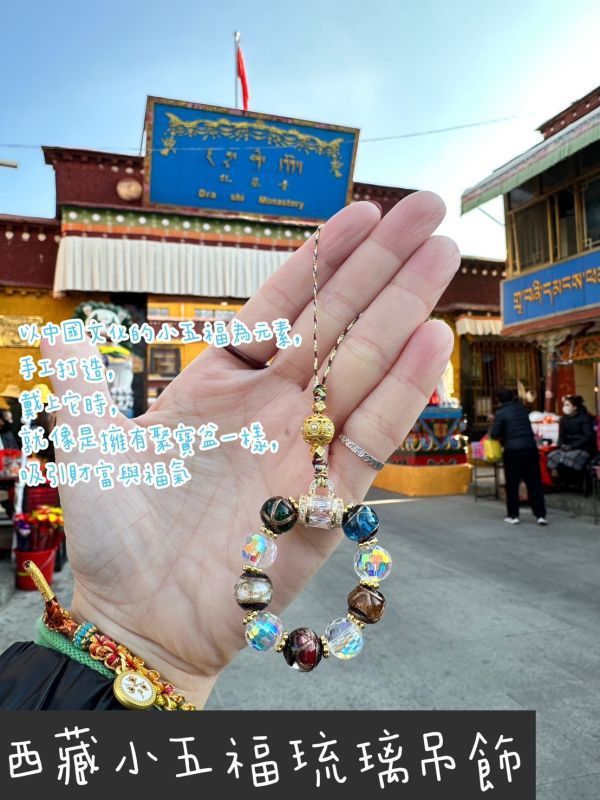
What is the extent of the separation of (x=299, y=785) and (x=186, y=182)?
Answer: 12.1 metres

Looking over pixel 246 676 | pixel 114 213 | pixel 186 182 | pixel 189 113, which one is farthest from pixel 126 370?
pixel 246 676

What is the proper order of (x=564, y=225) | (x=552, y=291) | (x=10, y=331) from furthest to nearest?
(x=10, y=331)
(x=564, y=225)
(x=552, y=291)

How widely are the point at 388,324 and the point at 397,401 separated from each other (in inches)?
7.9

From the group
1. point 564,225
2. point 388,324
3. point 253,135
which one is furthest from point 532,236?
point 388,324

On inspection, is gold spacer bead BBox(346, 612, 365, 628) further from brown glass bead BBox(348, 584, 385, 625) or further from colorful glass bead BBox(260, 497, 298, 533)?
colorful glass bead BBox(260, 497, 298, 533)

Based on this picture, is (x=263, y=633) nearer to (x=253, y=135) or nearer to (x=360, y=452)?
(x=360, y=452)

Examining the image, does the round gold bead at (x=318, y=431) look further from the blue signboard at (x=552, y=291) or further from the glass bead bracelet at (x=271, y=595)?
the blue signboard at (x=552, y=291)

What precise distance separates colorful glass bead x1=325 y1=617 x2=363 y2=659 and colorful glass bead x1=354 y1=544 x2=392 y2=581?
0.11 m

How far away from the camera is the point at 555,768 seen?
198 cm

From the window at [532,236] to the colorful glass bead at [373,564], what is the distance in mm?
10823

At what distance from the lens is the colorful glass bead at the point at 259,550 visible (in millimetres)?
1167

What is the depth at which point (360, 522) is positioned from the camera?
47.6 inches

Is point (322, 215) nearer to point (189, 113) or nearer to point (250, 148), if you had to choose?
point (250, 148)

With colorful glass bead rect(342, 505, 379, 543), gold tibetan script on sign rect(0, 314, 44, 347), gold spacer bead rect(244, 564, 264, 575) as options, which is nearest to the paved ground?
colorful glass bead rect(342, 505, 379, 543)
